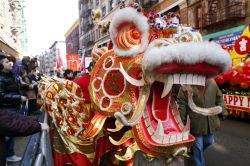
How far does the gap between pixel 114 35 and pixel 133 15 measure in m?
0.30

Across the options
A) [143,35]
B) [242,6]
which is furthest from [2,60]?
[242,6]

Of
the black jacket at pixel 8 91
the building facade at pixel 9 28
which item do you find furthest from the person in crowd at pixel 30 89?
the building facade at pixel 9 28

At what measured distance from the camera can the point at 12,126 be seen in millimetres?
2291

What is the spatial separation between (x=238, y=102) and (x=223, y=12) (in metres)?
11.5

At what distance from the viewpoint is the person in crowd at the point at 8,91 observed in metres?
4.66

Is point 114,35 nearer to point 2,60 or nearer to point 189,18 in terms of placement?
point 2,60

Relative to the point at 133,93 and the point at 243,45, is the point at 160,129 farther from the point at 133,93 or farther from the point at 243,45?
the point at 243,45

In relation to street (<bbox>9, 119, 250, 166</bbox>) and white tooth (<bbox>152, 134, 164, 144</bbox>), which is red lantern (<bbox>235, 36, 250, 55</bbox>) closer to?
street (<bbox>9, 119, 250, 166</bbox>)

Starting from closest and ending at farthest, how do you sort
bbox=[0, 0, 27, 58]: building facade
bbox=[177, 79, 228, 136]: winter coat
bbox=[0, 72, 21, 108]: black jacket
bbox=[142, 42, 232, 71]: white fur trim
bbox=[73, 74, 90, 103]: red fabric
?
bbox=[142, 42, 232, 71]: white fur trim → bbox=[73, 74, 90, 103]: red fabric → bbox=[177, 79, 228, 136]: winter coat → bbox=[0, 72, 21, 108]: black jacket → bbox=[0, 0, 27, 58]: building facade

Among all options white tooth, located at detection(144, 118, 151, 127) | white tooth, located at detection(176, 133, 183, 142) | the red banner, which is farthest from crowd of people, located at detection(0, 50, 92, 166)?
the red banner

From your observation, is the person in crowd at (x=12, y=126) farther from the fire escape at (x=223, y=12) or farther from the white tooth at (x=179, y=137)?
the fire escape at (x=223, y=12)

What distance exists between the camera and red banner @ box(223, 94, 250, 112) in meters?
8.21

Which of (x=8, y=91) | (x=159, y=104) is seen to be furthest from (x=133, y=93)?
(x=8, y=91)

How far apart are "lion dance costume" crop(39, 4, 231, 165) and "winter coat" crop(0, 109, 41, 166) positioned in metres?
0.68
